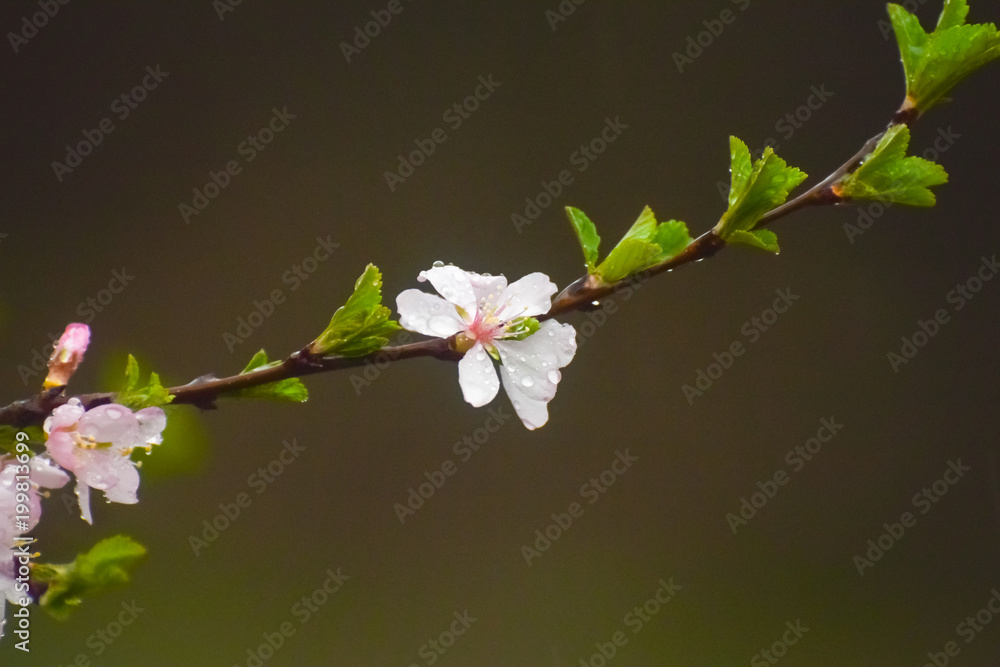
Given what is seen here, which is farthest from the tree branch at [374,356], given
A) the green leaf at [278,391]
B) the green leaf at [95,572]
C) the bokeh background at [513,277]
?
the bokeh background at [513,277]

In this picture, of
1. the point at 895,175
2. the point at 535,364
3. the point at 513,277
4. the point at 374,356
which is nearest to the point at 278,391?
the point at 374,356

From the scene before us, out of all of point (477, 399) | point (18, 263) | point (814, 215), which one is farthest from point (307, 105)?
point (477, 399)

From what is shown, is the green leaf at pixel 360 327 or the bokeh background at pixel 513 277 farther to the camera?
the bokeh background at pixel 513 277

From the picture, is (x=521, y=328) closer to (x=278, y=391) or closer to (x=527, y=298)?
(x=527, y=298)

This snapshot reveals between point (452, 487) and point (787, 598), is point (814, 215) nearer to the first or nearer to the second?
point (787, 598)

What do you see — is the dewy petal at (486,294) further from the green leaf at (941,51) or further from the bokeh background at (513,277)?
the bokeh background at (513,277)

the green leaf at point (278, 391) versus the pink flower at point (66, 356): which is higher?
the pink flower at point (66, 356)
